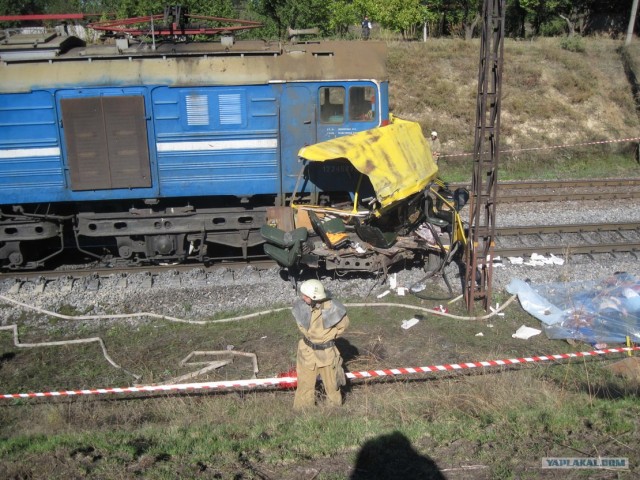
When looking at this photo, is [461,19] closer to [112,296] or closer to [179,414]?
[112,296]

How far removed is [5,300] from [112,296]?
5.48ft

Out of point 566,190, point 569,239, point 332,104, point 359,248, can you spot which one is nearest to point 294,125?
point 332,104

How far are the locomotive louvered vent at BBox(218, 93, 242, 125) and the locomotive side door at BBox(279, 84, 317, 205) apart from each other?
72 centimetres

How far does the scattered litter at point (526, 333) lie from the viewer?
354 inches

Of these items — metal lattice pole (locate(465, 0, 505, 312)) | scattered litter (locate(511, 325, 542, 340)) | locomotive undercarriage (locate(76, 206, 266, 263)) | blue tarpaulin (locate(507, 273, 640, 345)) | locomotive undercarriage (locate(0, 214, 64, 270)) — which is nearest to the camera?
metal lattice pole (locate(465, 0, 505, 312))

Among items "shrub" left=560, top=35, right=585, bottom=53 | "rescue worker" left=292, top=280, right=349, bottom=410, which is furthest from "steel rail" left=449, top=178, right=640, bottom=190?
"shrub" left=560, top=35, right=585, bottom=53

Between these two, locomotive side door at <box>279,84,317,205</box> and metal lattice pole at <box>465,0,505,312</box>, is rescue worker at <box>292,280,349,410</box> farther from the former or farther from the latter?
locomotive side door at <box>279,84,317,205</box>

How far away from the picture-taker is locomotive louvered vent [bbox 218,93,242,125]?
10.5m

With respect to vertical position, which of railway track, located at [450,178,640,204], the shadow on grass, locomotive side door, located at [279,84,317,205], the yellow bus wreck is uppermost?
locomotive side door, located at [279,84,317,205]

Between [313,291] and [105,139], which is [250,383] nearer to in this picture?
[313,291]

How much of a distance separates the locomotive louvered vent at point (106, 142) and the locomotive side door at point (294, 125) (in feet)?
7.58

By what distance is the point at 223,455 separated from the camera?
5.53 meters

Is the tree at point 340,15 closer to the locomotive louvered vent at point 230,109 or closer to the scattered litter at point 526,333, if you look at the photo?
the locomotive louvered vent at point 230,109

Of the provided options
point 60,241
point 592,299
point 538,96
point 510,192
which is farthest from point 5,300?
point 538,96
